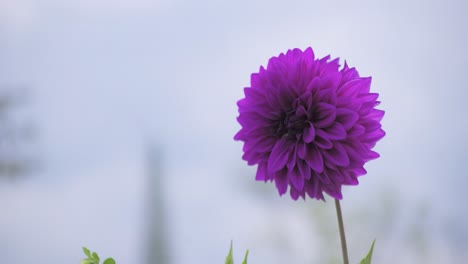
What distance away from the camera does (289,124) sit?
1.88ft

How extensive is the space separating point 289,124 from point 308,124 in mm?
23

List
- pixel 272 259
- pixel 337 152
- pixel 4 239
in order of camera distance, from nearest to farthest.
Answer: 1. pixel 337 152
2. pixel 4 239
3. pixel 272 259

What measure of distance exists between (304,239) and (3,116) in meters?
0.94

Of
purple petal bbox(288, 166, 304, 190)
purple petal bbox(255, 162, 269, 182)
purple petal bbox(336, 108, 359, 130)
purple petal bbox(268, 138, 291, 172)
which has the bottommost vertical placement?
purple petal bbox(288, 166, 304, 190)

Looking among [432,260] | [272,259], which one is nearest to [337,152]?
[272,259]

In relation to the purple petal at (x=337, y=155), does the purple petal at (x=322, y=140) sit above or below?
above

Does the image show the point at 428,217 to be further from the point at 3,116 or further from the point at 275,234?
the point at 3,116

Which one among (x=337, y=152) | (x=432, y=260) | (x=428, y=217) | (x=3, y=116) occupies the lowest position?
(x=432, y=260)

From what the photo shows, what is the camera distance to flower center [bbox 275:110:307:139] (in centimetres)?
57

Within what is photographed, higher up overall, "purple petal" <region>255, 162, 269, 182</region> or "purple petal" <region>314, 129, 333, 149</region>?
"purple petal" <region>314, 129, 333, 149</region>

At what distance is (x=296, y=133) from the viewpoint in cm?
58

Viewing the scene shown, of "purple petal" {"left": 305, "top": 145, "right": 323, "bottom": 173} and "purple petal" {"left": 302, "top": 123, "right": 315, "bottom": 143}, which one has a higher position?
"purple petal" {"left": 302, "top": 123, "right": 315, "bottom": 143}

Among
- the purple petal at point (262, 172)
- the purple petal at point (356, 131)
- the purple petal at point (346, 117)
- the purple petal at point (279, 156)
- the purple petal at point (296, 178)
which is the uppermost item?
the purple petal at point (346, 117)

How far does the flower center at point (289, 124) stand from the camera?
57 cm
